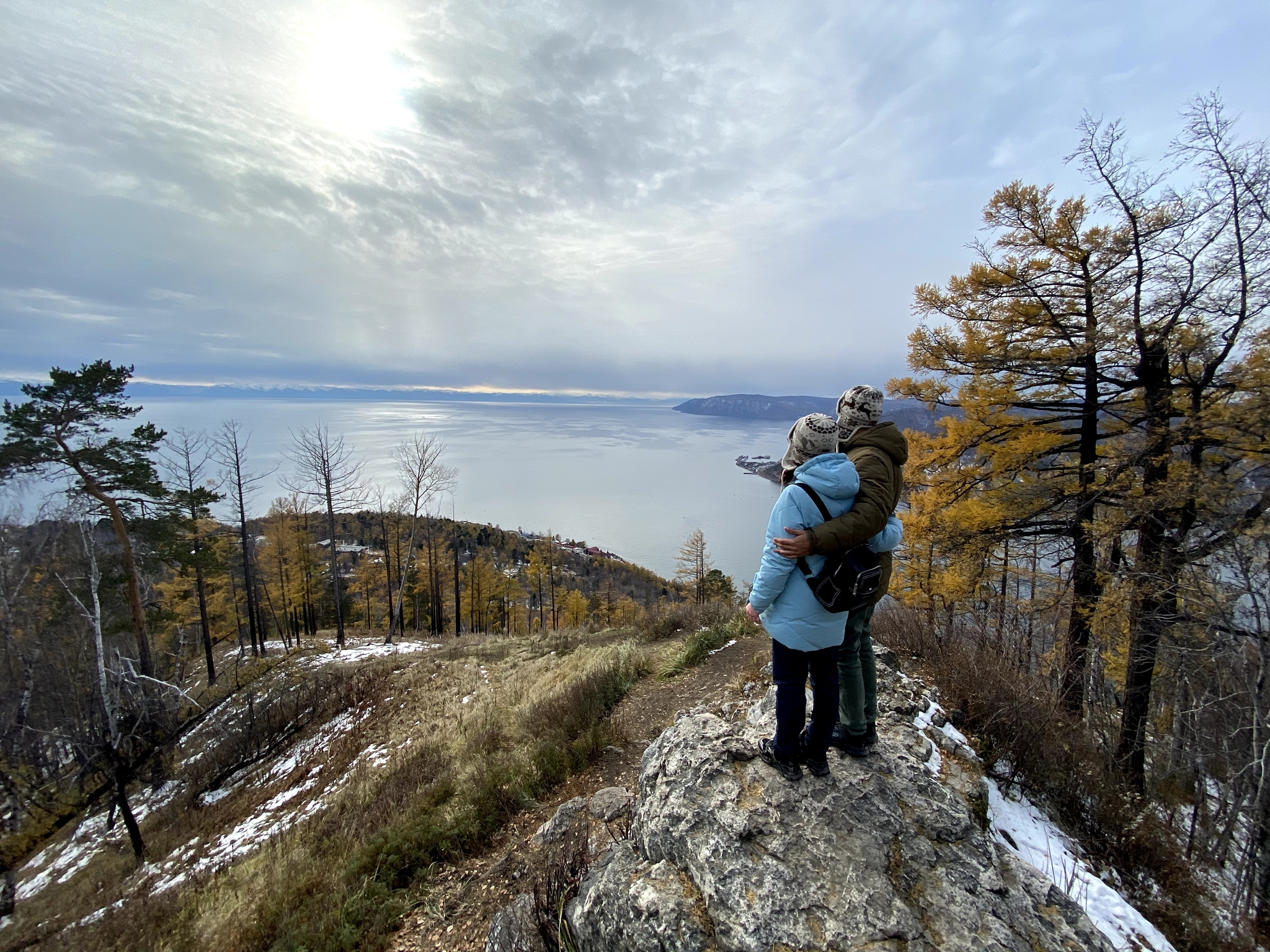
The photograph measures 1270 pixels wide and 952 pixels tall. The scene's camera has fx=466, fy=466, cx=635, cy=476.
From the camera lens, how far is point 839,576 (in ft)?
7.83

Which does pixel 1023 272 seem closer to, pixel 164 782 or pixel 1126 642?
pixel 1126 642

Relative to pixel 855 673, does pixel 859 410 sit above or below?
above

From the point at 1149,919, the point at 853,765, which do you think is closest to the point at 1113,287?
the point at 1149,919

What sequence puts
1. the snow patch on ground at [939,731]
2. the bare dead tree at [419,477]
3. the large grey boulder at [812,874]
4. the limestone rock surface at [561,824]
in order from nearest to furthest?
the large grey boulder at [812,874] < the snow patch on ground at [939,731] < the limestone rock surface at [561,824] < the bare dead tree at [419,477]

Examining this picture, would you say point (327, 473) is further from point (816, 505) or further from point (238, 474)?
point (816, 505)

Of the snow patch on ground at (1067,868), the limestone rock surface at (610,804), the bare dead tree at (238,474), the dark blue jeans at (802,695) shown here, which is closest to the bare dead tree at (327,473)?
the bare dead tree at (238,474)

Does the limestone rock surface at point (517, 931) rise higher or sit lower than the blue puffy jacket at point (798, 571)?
lower

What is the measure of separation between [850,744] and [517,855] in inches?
111

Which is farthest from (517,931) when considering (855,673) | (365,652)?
(365,652)

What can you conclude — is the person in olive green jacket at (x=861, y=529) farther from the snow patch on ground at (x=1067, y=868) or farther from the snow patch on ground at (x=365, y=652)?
the snow patch on ground at (x=365, y=652)

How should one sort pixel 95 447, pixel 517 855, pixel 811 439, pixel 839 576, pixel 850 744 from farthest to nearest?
pixel 95 447 → pixel 517 855 → pixel 850 744 → pixel 811 439 → pixel 839 576

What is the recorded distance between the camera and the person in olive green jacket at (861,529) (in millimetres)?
2324

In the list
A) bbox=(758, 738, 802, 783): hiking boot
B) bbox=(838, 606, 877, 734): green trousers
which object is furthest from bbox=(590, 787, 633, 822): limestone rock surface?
bbox=(838, 606, 877, 734): green trousers

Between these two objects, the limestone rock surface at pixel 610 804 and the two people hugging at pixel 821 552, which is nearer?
the two people hugging at pixel 821 552
